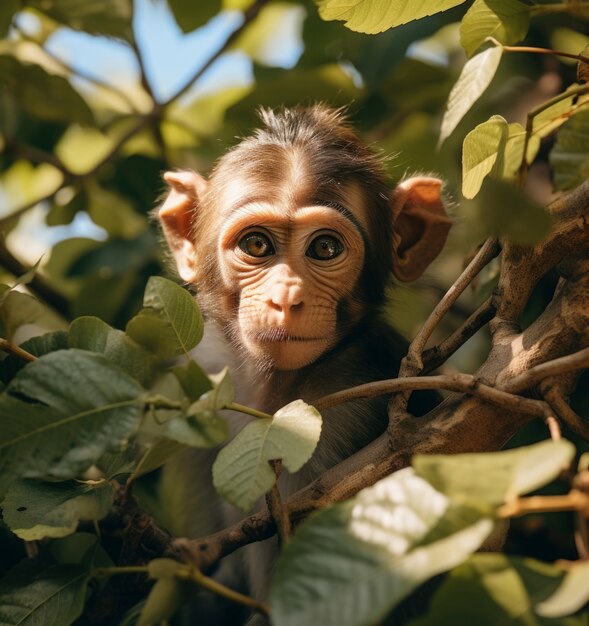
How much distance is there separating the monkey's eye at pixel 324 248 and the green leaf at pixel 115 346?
1.33m

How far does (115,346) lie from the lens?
2.04 meters

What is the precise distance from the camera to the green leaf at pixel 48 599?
2.10m

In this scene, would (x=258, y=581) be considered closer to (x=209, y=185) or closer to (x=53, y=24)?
(x=209, y=185)

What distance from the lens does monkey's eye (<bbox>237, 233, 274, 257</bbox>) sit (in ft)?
11.0

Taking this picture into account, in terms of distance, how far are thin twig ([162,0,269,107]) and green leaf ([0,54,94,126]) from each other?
0.57 m

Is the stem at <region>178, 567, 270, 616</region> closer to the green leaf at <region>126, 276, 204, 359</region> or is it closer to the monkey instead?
the green leaf at <region>126, 276, 204, 359</region>

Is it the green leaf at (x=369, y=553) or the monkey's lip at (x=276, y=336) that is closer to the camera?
the green leaf at (x=369, y=553)

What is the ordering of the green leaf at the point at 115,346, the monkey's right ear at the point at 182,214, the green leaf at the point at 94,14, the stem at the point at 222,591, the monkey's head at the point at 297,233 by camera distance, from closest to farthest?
1. the stem at the point at 222,591
2. the green leaf at the point at 115,346
3. the monkey's head at the point at 297,233
4. the monkey's right ear at the point at 182,214
5. the green leaf at the point at 94,14

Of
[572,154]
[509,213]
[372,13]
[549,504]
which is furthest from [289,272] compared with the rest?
[549,504]

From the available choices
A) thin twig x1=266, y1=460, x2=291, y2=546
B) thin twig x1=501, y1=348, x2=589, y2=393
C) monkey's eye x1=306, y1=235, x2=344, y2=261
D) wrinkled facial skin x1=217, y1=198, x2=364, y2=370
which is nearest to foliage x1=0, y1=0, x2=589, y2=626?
thin twig x1=266, y1=460, x2=291, y2=546

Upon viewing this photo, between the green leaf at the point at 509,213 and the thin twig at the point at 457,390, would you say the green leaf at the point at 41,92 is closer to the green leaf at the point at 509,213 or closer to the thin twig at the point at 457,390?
the thin twig at the point at 457,390

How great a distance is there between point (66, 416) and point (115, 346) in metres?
0.28

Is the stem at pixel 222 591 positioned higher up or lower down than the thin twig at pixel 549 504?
lower down

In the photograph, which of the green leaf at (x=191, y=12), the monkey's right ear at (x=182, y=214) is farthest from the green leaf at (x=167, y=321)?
the green leaf at (x=191, y=12)
